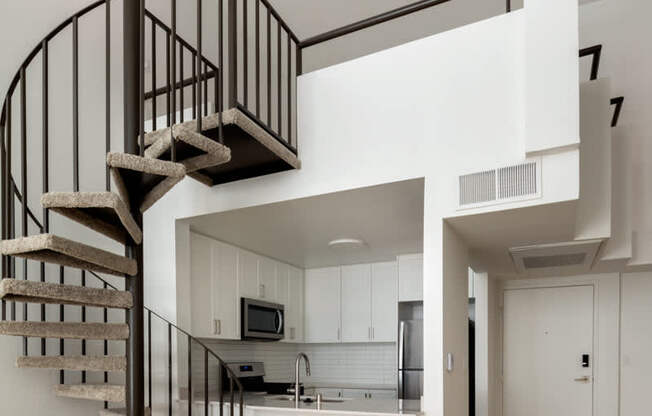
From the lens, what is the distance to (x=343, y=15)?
506cm

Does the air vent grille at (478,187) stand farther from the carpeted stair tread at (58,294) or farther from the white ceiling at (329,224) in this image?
the carpeted stair tread at (58,294)

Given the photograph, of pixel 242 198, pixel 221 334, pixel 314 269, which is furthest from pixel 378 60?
pixel 314 269

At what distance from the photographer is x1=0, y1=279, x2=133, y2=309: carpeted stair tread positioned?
2.36m

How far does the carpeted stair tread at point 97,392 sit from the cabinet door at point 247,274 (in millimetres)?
Answer: 2078

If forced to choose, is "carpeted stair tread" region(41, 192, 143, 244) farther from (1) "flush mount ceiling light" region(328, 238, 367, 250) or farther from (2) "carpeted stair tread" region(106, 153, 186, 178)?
(1) "flush mount ceiling light" region(328, 238, 367, 250)

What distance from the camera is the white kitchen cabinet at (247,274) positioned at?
500cm

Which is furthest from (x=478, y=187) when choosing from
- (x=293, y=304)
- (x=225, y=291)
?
(x=293, y=304)

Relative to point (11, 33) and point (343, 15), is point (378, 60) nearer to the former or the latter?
point (343, 15)

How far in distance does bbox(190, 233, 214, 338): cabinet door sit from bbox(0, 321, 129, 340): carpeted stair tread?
1543mm

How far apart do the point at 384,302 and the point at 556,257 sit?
82.1 inches

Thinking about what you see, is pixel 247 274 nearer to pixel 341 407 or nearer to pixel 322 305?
pixel 322 305

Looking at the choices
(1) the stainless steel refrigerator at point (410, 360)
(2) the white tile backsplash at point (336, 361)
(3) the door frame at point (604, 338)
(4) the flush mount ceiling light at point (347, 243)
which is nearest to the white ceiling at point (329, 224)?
(4) the flush mount ceiling light at point (347, 243)

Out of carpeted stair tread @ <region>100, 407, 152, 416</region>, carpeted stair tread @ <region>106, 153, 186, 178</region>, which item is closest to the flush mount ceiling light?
carpeted stair tread @ <region>100, 407, 152, 416</region>

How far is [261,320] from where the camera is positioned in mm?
5148
